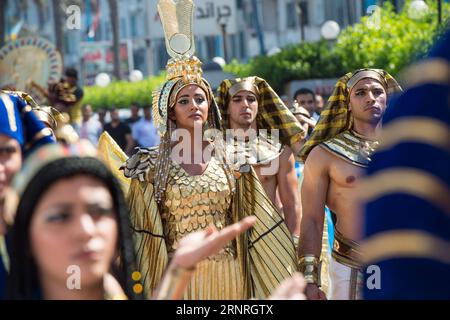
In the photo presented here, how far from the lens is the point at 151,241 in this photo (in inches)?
248

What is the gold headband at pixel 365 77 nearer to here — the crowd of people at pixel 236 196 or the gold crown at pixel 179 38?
the crowd of people at pixel 236 196

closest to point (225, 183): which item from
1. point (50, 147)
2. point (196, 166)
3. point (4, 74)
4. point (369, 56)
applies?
point (196, 166)

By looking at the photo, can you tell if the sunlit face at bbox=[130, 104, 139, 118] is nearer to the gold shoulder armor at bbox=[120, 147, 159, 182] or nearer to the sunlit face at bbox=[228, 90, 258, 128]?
the sunlit face at bbox=[228, 90, 258, 128]

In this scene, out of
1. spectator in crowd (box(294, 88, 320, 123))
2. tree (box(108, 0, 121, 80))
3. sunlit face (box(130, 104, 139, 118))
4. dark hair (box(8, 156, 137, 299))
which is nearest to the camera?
dark hair (box(8, 156, 137, 299))

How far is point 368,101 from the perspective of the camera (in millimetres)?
6586

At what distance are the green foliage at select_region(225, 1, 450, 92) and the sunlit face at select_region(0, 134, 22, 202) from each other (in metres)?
16.2

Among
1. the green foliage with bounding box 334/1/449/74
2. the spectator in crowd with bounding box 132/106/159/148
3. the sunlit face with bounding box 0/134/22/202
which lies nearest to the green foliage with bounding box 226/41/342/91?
the green foliage with bounding box 334/1/449/74

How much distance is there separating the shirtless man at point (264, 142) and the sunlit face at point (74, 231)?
4244mm

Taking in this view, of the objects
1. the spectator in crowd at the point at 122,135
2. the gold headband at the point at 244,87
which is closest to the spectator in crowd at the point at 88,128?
the spectator in crowd at the point at 122,135

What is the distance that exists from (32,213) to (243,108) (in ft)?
16.1

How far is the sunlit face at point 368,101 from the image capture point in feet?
21.5

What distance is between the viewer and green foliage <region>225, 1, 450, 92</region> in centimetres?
2102

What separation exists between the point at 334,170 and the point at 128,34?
232 feet

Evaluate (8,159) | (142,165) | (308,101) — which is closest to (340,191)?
(142,165)
